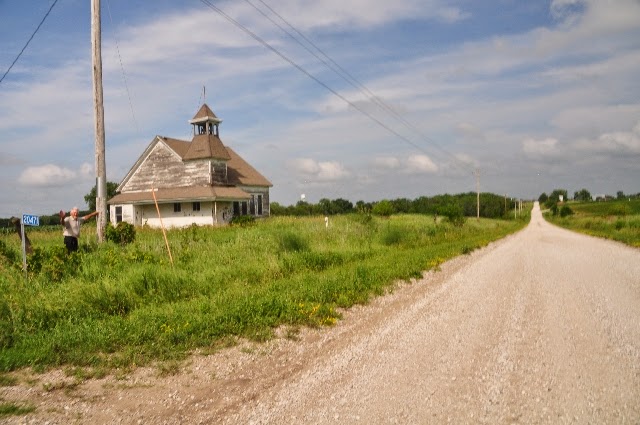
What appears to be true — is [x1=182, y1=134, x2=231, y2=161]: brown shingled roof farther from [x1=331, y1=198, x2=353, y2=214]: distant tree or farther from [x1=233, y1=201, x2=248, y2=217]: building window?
[x1=331, y1=198, x2=353, y2=214]: distant tree

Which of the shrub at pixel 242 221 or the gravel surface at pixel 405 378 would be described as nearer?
the gravel surface at pixel 405 378

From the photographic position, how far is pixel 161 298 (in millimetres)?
8898

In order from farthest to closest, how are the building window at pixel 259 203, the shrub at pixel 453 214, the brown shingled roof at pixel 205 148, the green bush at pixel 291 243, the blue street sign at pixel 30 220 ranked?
the building window at pixel 259 203
the shrub at pixel 453 214
the brown shingled roof at pixel 205 148
the green bush at pixel 291 243
the blue street sign at pixel 30 220

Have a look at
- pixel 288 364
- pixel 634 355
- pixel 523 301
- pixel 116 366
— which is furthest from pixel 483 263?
pixel 116 366

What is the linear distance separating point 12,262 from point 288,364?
819 centimetres

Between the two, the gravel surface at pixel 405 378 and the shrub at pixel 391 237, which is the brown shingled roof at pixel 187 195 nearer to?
the shrub at pixel 391 237

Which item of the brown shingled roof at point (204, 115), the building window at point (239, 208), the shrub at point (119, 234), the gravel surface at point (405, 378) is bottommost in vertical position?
the gravel surface at point (405, 378)

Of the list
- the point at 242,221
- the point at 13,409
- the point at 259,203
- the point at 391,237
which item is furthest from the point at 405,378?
the point at 259,203

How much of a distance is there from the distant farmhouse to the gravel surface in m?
26.9

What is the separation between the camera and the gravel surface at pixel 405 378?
4328 mm

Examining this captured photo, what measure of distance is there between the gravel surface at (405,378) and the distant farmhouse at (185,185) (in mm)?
26854

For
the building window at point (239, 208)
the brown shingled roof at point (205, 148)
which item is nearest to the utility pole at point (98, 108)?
the brown shingled roof at point (205, 148)

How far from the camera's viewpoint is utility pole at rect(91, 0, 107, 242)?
13836 mm

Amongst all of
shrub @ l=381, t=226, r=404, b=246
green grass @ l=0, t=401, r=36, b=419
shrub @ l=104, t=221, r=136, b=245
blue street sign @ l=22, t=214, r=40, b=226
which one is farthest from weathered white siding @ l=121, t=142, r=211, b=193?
green grass @ l=0, t=401, r=36, b=419
